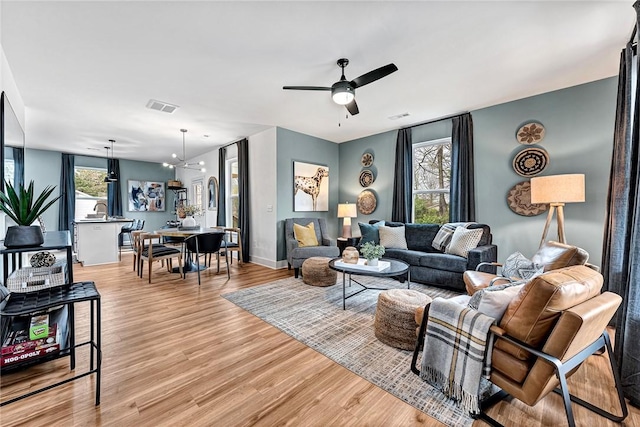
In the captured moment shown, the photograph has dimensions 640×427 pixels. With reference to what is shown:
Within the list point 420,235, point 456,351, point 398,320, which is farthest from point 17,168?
point 420,235

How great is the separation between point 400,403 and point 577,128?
399 cm

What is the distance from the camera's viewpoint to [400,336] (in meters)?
2.20

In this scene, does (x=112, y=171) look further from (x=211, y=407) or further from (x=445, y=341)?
(x=445, y=341)

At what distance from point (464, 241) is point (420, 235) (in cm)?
79

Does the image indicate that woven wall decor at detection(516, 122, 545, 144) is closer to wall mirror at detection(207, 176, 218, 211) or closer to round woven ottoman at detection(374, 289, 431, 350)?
round woven ottoman at detection(374, 289, 431, 350)

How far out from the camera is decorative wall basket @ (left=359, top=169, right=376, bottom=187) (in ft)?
18.6

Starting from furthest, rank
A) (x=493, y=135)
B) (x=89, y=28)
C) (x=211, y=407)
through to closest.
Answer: (x=493, y=135) → (x=89, y=28) → (x=211, y=407)

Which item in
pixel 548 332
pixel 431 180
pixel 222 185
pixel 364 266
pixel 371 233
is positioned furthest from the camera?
pixel 222 185

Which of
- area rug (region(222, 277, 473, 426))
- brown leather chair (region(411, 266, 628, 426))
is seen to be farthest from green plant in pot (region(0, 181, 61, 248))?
brown leather chair (region(411, 266, 628, 426))

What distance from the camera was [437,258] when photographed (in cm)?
376

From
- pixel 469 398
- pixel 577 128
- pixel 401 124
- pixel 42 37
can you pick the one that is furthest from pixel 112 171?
pixel 577 128

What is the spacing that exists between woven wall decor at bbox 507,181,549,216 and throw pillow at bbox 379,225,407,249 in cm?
161

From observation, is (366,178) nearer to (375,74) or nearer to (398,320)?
(375,74)

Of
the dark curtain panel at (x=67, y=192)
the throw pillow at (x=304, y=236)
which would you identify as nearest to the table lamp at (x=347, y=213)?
the throw pillow at (x=304, y=236)
